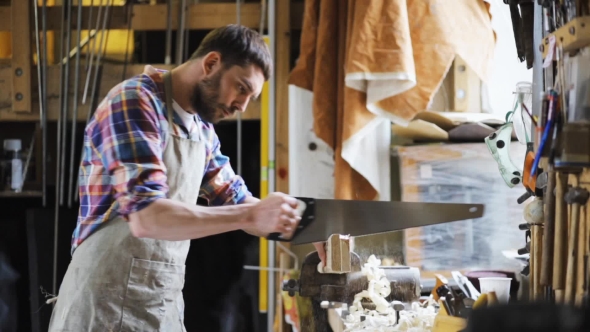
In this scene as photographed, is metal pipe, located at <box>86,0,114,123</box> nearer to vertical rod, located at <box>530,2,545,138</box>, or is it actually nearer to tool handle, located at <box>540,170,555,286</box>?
vertical rod, located at <box>530,2,545,138</box>

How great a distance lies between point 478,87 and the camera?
12.5ft

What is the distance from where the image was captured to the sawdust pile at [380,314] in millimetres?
2332

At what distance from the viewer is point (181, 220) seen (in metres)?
2.15

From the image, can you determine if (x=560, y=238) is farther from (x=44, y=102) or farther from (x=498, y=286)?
(x=44, y=102)

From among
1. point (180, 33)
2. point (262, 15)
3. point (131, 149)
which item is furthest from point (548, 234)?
point (180, 33)

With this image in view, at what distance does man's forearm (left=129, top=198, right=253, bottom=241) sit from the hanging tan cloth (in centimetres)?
125

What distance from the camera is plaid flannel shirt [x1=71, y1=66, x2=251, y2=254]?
2164mm

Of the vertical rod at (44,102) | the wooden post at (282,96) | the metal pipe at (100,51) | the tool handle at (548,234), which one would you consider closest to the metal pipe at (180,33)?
the metal pipe at (100,51)

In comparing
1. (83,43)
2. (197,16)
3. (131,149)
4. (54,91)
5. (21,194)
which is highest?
(197,16)

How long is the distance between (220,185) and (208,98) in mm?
364

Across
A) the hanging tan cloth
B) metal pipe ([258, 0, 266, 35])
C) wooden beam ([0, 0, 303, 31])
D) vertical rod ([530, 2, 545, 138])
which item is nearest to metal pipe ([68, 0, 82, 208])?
wooden beam ([0, 0, 303, 31])

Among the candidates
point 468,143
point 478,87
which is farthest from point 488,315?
point 478,87

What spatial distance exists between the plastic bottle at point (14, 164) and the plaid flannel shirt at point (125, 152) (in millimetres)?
1776

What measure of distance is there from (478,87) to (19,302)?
100 inches
